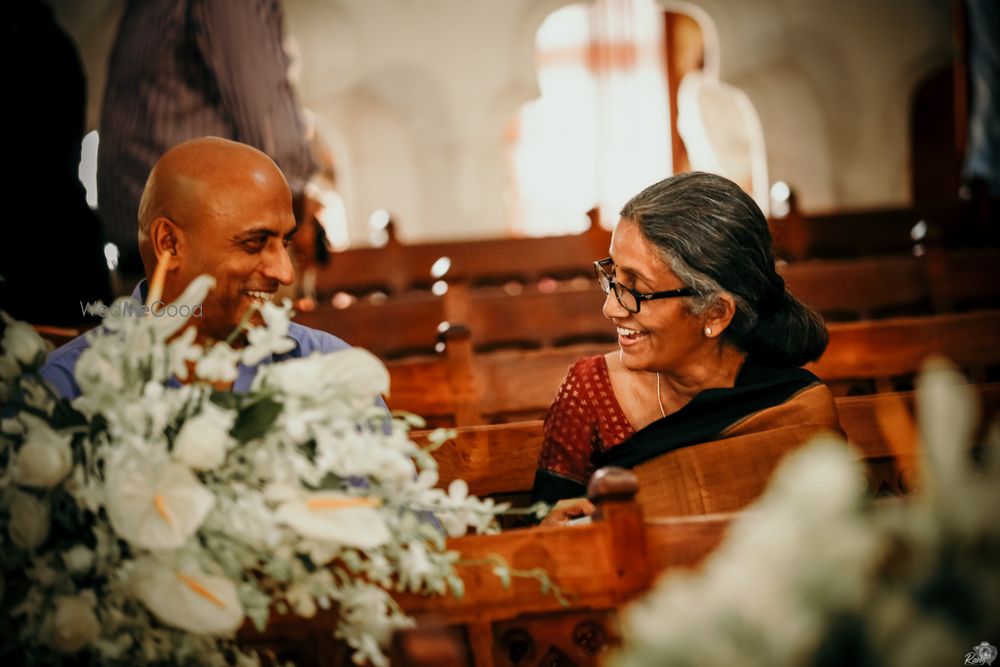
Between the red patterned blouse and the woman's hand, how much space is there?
0.15m

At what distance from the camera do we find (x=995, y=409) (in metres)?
2.46

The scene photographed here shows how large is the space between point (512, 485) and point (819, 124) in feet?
28.0

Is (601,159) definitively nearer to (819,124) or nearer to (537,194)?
(537,194)

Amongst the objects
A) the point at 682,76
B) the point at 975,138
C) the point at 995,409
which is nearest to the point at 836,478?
the point at 995,409

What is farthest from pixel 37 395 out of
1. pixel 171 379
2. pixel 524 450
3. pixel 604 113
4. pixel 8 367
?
pixel 604 113

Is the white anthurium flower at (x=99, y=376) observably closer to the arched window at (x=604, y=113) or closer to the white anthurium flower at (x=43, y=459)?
the white anthurium flower at (x=43, y=459)

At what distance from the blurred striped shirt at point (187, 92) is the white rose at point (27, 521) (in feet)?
7.14

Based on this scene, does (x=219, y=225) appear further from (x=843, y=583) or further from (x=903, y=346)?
(x=903, y=346)

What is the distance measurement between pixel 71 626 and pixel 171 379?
33.6 inches

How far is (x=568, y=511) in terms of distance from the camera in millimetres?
2115

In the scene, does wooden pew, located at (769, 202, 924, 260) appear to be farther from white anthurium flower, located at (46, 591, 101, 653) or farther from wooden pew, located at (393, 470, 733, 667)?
white anthurium flower, located at (46, 591, 101, 653)

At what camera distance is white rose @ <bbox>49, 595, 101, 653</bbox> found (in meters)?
1.07

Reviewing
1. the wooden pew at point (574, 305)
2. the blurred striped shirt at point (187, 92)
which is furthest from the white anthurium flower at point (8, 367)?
the wooden pew at point (574, 305)

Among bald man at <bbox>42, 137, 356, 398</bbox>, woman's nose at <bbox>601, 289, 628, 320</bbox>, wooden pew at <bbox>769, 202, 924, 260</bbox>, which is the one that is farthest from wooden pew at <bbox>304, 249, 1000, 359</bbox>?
wooden pew at <bbox>769, 202, 924, 260</bbox>
